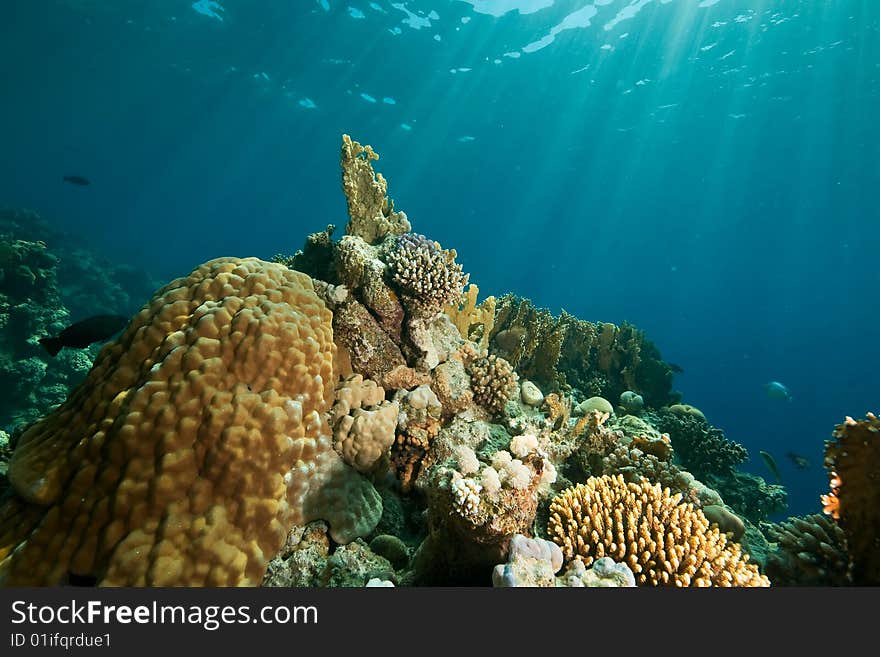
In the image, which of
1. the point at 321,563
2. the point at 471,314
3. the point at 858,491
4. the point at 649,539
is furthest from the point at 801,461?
the point at 321,563

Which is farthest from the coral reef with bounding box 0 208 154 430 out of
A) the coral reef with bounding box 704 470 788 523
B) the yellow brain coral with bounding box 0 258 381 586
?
the coral reef with bounding box 704 470 788 523

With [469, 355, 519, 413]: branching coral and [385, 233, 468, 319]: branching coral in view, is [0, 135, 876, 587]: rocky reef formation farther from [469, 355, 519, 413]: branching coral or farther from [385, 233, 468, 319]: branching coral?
[469, 355, 519, 413]: branching coral

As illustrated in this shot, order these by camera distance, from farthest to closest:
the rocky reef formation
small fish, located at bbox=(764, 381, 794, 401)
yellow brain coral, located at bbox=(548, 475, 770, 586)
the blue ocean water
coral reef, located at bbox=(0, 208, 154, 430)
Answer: the blue ocean water, small fish, located at bbox=(764, 381, 794, 401), coral reef, located at bbox=(0, 208, 154, 430), yellow brain coral, located at bbox=(548, 475, 770, 586), the rocky reef formation

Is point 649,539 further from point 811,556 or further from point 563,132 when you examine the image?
point 563,132

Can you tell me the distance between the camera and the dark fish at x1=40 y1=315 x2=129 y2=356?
210 inches

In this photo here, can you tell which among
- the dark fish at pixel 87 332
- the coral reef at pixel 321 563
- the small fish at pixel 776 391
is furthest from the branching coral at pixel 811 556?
the small fish at pixel 776 391

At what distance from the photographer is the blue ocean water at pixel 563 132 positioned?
31.0 metres

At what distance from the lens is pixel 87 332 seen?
17.9 feet

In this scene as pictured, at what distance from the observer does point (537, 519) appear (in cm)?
417

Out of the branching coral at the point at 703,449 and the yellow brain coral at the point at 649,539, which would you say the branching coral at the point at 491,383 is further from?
the branching coral at the point at 703,449

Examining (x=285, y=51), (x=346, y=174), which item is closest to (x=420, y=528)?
(x=346, y=174)

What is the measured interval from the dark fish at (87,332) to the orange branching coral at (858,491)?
859cm

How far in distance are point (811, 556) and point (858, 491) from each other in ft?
2.85

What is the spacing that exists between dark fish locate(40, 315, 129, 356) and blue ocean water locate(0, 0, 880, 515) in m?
33.0
